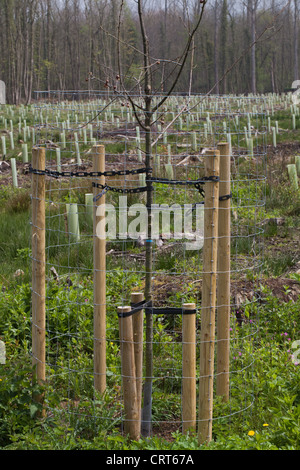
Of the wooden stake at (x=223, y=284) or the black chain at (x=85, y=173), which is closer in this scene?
the black chain at (x=85, y=173)

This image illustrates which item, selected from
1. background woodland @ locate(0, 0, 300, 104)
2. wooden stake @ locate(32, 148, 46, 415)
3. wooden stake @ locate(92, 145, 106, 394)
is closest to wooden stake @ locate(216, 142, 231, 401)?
wooden stake @ locate(92, 145, 106, 394)

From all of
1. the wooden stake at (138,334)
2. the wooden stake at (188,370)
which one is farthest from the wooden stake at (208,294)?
the wooden stake at (138,334)

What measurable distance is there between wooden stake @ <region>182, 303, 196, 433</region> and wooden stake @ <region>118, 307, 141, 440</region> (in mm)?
268

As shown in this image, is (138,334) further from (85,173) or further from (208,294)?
(85,173)

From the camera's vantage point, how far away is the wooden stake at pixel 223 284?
3.20 metres

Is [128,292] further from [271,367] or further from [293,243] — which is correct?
[293,243]

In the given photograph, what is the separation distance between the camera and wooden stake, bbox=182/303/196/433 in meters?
2.94

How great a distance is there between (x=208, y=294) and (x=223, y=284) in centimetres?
37

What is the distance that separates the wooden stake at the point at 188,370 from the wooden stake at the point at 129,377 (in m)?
0.27

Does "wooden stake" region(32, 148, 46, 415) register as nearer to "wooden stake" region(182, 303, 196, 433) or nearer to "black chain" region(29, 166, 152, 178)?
"black chain" region(29, 166, 152, 178)

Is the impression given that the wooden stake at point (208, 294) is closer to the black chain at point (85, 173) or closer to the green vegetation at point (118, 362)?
the green vegetation at point (118, 362)

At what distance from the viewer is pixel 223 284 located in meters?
3.28

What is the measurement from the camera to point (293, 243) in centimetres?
693
